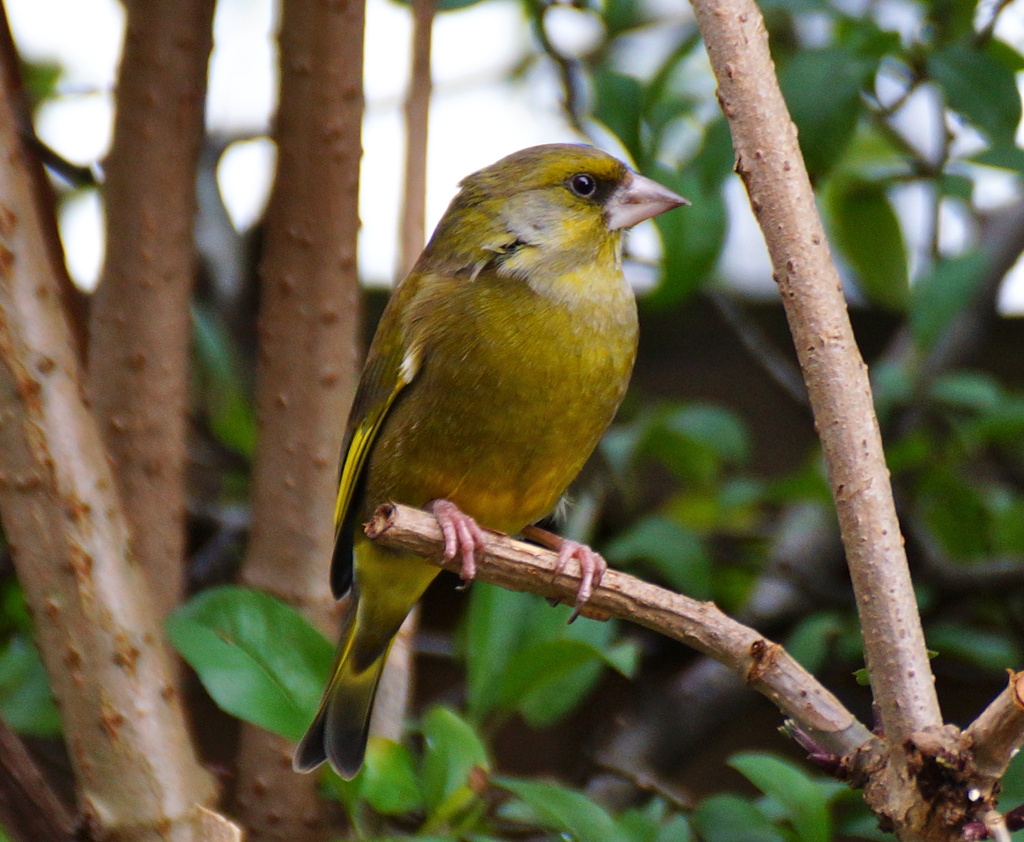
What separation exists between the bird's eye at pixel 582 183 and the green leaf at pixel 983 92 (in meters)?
0.79

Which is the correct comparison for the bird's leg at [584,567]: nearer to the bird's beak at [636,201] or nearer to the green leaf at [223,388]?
the bird's beak at [636,201]

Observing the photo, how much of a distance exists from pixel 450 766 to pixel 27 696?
39.1 inches

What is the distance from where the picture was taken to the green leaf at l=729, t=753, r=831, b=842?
2.11 m

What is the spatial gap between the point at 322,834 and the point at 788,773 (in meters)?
1.03

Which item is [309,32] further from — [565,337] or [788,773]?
[788,773]

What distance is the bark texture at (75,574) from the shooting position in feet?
6.25

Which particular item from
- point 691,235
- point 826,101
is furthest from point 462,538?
point 826,101

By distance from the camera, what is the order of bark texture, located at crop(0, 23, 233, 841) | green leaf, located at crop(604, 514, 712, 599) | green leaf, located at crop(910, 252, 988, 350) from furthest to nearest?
green leaf, located at crop(910, 252, 988, 350)
green leaf, located at crop(604, 514, 712, 599)
bark texture, located at crop(0, 23, 233, 841)

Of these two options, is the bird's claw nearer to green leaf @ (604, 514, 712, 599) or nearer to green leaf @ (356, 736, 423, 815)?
green leaf @ (356, 736, 423, 815)

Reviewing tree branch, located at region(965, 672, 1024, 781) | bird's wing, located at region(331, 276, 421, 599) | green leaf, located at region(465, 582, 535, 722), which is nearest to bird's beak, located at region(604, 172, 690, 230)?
bird's wing, located at region(331, 276, 421, 599)

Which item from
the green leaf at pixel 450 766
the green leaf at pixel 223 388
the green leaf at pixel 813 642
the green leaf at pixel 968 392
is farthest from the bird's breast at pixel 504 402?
the green leaf at pixel 968 392

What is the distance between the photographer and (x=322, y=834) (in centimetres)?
264

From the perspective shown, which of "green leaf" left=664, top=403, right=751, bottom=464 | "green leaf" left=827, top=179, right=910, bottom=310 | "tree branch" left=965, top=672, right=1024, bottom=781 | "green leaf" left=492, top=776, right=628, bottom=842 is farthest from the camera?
"green leaf" left=827, top=179, right=910, bottom=310

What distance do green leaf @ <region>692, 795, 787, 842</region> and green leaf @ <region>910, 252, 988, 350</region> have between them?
149 cm
